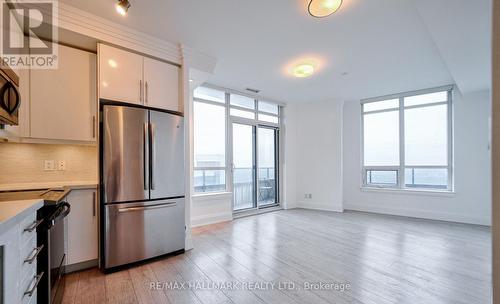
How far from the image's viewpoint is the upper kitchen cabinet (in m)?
2.56

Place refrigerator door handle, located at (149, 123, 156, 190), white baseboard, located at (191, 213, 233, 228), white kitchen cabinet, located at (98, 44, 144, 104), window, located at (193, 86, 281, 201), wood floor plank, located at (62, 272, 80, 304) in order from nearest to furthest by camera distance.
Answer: wood floor plank, located at (62, 272, 80, 304) < white kitchen cabinet, located at (98, 44, 144, 104) < refrigerator door handle, located at (149, 123, 156, 190) < white baseboard, located at (191, 213, 233, 228) < window, located at (193, 86, 281, 201)

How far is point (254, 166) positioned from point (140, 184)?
3.19 metres

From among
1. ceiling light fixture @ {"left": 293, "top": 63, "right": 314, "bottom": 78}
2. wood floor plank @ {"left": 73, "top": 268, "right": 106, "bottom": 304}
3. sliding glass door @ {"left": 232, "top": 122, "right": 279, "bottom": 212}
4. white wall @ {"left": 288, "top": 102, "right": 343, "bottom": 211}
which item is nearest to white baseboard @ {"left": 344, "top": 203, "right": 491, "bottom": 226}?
white wall @ {"left": 288, "top": 102, "right": 343, "bottom": 211}

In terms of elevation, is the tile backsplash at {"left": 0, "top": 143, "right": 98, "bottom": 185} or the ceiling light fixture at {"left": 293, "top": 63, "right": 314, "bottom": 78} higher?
the ceiling light fixture at {"left": 293, "top": 63, "right": 314, "bottom": 78}

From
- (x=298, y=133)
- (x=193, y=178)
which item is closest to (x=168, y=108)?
(x=193, y=178)

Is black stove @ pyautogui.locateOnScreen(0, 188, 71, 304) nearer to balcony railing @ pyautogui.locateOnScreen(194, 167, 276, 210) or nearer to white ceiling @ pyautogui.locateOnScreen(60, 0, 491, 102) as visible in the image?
white ceiling @ pyautogui.locateOnScreen(60, 0, 491, 102)

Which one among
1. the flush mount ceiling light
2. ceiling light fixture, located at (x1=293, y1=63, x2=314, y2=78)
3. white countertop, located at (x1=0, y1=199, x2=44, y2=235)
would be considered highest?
the flush mount ceiling light

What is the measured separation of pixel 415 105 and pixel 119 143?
587 cm

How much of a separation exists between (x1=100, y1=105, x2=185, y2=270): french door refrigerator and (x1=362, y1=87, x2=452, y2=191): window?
4.86 meters

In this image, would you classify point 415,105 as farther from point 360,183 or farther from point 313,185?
point 313,185

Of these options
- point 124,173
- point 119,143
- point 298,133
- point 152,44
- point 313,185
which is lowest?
point 313,185

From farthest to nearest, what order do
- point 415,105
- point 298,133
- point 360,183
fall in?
point 298,133 → point 360,183 → point 415,105

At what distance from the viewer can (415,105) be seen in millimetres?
5141

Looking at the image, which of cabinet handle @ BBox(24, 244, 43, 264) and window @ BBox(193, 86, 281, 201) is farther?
window @ BBox(193, 86, 281, 201)
